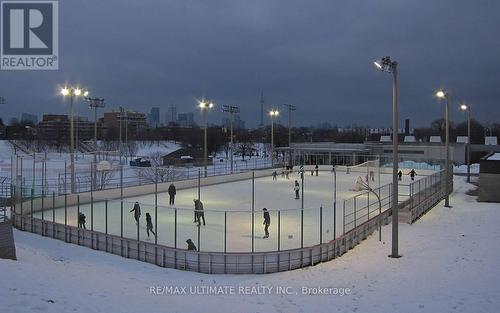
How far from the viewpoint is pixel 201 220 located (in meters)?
19.4

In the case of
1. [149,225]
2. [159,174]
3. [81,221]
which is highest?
[159,174]

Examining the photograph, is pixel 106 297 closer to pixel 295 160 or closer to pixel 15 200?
pixel 15 200

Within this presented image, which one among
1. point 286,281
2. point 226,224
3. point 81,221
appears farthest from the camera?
point 81,221

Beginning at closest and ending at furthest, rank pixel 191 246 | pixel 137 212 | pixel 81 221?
pixel 191 246 → pixel 137 212 → pixel 81 221

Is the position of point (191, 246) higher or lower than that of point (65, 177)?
lower

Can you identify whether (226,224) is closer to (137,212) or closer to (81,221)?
(137,212)

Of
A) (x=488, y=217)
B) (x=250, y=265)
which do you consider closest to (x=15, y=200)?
(x=250, y=265)

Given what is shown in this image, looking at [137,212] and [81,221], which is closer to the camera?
[137,212]

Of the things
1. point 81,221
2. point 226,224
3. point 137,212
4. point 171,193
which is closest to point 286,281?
point 226,224

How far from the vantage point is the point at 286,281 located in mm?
16172

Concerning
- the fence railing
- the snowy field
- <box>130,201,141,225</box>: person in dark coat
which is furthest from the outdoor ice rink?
the fence railing

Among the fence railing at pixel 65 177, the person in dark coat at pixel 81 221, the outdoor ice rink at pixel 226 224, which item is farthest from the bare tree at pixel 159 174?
the person in dark coat at pixel 81 221

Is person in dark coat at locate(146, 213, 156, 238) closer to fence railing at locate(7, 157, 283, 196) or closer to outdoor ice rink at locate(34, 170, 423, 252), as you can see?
outdoor ice rink at locate(34, 170, 423, 252)

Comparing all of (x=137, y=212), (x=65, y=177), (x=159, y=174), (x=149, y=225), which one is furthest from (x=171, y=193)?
(x=159, y=174)
